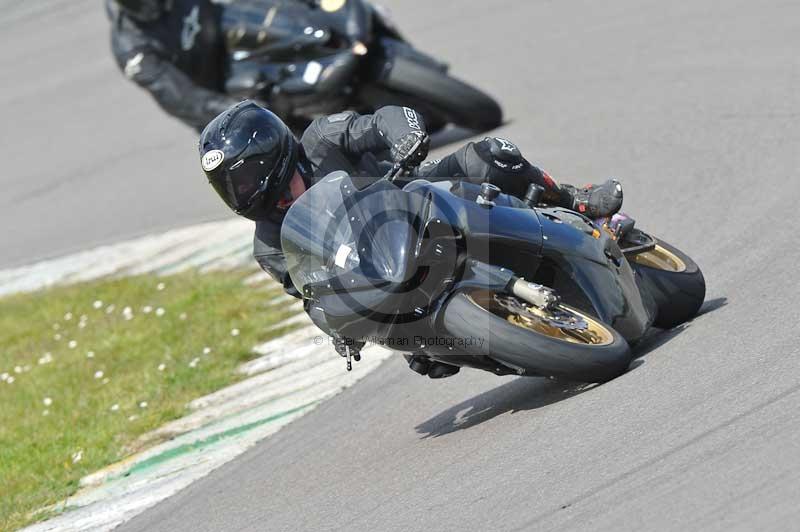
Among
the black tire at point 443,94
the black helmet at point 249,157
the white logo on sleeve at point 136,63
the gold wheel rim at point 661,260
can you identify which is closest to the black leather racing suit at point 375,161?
the black helmet at point 249,157

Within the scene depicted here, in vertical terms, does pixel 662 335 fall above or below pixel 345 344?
→ above

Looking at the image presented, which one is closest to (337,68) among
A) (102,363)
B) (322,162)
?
(102,363)

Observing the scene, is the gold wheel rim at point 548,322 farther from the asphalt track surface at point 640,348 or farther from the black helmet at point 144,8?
the black helmet at point 144,8

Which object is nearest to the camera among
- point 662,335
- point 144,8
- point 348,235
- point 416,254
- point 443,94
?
point 416,254

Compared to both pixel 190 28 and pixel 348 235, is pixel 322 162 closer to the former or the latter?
pixel 348 235

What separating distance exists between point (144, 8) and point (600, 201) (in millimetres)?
6690

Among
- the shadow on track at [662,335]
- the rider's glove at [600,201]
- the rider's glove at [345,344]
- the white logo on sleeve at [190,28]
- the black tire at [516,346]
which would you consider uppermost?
the rider's glove at [600,201]

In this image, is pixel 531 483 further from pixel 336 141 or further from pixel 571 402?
pixel 336 141

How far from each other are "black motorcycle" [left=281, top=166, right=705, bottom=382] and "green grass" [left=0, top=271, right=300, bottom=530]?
7.87ft

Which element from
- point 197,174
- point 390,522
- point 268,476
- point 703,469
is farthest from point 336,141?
point 197,174

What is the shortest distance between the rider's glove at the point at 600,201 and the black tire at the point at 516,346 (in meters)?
1.08

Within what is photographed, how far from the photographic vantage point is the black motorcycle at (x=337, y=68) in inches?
458

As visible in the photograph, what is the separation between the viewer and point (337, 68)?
38.3 ft

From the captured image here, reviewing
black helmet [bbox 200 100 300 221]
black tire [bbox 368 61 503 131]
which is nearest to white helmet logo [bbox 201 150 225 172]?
black helmet [bbox 200 100 300 221]
